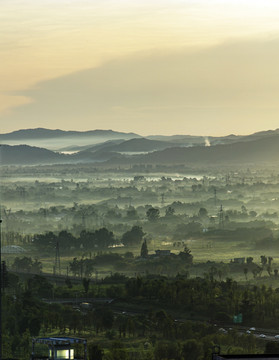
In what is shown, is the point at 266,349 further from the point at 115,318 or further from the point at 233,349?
the point at 115,318

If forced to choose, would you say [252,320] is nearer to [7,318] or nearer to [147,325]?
[147,325]

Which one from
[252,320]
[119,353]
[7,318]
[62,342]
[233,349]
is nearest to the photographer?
[62,342]

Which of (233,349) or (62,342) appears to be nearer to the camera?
(62,342)

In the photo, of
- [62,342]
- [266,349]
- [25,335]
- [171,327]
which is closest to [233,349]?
[266,349]

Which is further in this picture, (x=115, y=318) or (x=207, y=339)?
(x=115, y=318)

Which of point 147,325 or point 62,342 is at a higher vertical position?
point 62,342

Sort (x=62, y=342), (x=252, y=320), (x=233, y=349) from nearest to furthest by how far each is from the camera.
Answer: (x=62, y=342), (x=233, y=349), (x=252, y=320)

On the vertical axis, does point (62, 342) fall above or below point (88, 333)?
above

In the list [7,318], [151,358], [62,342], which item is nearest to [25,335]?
[7,318]

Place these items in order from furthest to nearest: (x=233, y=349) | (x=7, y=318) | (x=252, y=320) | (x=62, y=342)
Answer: (x=252, y=320) → (x=7, y=318) → (x=233, y=349) → (x=62, y=342)
